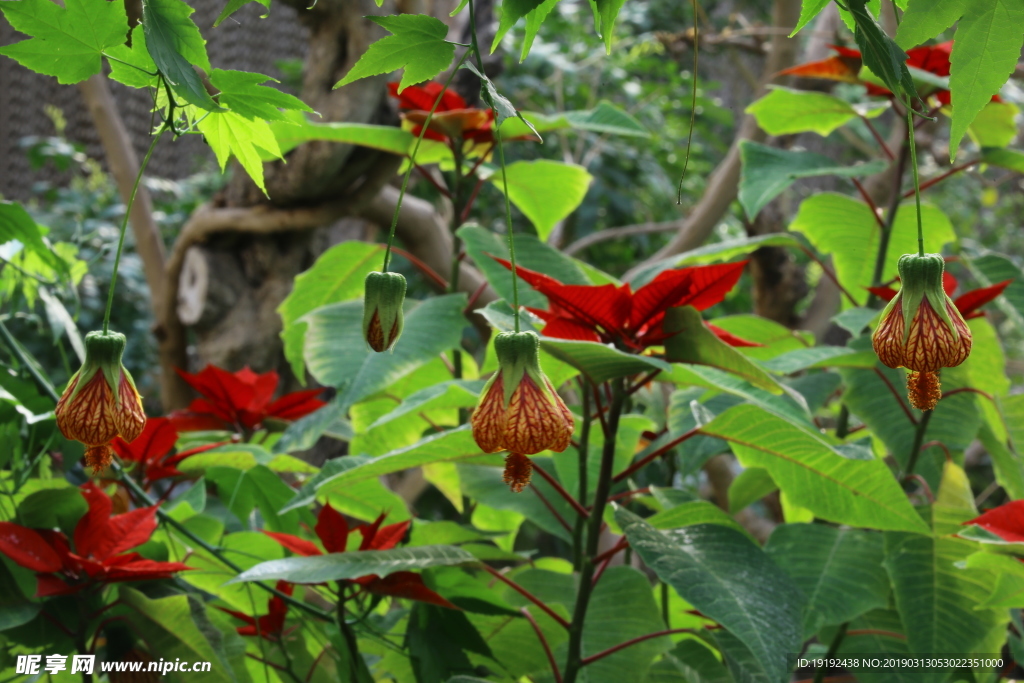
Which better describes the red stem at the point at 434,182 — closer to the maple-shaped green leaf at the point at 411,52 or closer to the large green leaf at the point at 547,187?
the large green leaf at the point at 547,187

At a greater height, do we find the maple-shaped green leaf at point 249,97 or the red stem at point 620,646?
the maple-shaped green leaf at point 249,97

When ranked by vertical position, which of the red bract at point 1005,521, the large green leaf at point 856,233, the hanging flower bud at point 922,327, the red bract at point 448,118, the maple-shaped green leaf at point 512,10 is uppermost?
the red bract at point 448,118

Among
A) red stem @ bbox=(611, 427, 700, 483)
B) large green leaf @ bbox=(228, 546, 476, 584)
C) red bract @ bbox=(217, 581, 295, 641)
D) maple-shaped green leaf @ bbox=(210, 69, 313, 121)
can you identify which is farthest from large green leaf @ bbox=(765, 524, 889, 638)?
maple-shaped green leaf @ bbox=(210, 69, 313, 121)

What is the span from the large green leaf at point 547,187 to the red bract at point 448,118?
52 millimetres

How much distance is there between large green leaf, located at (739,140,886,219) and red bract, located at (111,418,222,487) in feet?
1.66

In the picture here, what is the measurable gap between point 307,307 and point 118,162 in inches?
34.9

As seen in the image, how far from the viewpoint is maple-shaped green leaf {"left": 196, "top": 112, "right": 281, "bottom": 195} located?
429mm

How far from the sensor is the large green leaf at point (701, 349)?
495 millimetres

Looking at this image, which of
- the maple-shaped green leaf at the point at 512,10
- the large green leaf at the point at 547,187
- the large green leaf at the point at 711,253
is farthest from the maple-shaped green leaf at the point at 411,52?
→ the large green leaf at the point at 547,187

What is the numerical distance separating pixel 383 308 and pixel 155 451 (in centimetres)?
36

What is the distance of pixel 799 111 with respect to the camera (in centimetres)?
84

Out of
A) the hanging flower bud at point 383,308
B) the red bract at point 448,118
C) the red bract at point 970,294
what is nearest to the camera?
the hanging flower bud at point 383,308

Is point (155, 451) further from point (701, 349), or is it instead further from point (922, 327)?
point (922, 327)

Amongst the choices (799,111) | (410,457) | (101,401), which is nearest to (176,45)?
(101,401)
